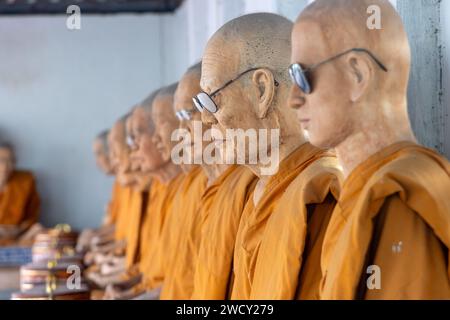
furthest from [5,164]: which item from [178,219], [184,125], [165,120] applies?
[184,125]

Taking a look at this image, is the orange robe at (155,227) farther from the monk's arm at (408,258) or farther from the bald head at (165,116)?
the monk's arm at (408,258)

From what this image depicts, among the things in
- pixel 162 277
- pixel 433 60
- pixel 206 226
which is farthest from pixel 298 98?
pixel 162 277

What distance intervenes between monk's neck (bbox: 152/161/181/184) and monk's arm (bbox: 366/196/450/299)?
3393 millimetres

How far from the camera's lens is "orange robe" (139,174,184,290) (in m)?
4.65

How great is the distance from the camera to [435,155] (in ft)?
5.91

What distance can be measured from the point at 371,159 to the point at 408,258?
242 mm

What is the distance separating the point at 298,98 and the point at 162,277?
2736 millimetres

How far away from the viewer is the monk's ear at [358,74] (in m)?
1.88

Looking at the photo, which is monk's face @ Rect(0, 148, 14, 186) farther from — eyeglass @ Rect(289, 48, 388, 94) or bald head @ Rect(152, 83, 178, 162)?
eyeglass @ Rect(289, 48, 388, 94)

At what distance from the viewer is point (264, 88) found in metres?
2.61

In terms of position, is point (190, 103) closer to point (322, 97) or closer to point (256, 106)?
point (256, 106)

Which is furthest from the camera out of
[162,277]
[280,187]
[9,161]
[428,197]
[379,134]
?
[9,161]

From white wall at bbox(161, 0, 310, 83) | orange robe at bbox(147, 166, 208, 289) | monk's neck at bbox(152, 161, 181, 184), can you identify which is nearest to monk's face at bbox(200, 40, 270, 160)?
orange robe at bbox(147, 166, 208, 289)
